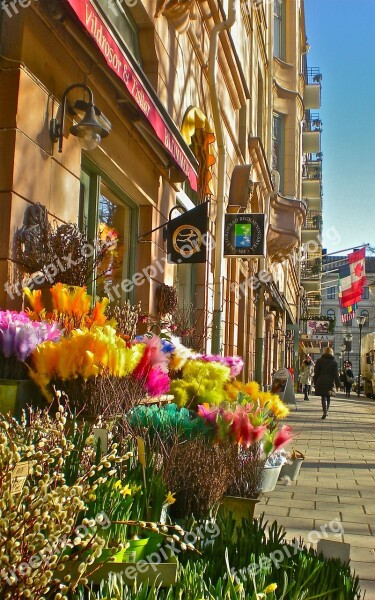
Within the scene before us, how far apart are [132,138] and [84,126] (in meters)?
2.58

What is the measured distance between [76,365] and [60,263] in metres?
1.63

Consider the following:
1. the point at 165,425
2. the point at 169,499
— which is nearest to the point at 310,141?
the point at 165,425

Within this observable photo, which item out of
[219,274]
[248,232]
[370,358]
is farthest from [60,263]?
[370,358]

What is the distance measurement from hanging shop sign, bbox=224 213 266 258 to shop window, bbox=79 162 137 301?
13.7ft

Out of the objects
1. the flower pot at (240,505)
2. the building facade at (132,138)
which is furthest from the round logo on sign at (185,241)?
the flower pot at (240,505)

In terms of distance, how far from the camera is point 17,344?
12.0 feet

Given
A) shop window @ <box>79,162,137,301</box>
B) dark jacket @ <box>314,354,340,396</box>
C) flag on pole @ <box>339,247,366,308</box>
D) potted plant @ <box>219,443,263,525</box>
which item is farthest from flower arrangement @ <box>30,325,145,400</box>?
flag on pole @ <box>339,247,366,308</box>

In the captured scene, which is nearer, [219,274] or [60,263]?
[60,263]

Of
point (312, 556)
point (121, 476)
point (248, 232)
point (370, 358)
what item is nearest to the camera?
point (312, 556)

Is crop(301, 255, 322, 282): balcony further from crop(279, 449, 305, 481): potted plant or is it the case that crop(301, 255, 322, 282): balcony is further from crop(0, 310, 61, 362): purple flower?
crop(0, 310, 61, 362): purple flower

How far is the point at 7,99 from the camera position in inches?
199

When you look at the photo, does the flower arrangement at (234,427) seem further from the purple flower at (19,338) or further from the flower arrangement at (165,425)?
the purple flower at (19,338)

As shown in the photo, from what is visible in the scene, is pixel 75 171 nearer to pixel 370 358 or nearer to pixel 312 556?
pixel 312 556

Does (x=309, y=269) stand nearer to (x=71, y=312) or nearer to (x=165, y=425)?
(x=71, y=312)
